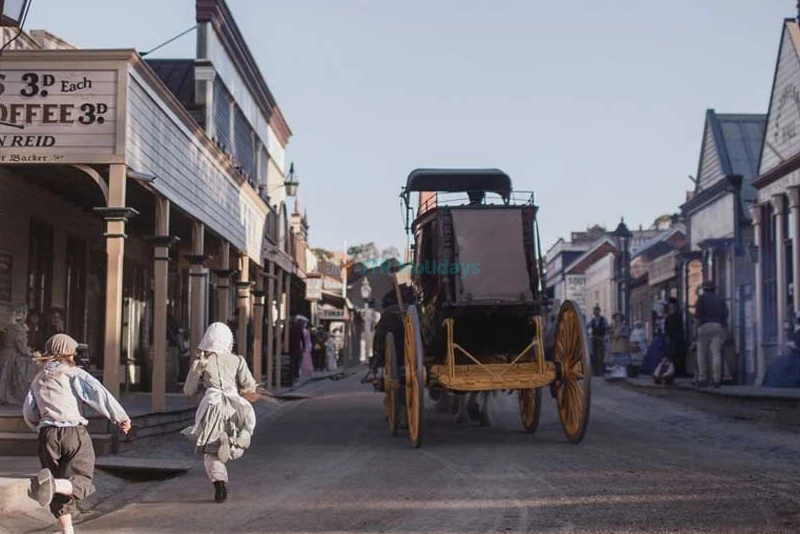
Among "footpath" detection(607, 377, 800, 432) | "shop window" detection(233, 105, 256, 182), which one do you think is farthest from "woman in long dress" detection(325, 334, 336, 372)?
"footpath" detection(607, 377, 800, 432)

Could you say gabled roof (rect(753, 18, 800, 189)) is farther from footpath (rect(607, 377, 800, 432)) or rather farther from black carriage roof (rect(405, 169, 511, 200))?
black carriage roof (rect(405, 169, 511, 200))

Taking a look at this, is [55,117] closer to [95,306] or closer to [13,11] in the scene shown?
[13,11]

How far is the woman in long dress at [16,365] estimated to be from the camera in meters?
14.1

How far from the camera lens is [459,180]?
1641 centimetres

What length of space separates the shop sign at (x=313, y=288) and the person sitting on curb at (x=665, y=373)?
17.4 meters

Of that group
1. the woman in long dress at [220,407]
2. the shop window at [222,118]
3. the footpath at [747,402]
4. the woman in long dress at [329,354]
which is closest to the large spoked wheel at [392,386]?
the woman in long dress at [220,407]

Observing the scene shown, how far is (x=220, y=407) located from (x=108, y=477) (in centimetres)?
215

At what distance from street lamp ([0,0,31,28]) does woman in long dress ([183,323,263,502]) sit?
10.5 feet

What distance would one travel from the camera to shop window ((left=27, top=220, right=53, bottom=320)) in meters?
17.2

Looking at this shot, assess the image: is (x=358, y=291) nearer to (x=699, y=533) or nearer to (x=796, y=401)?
(x=796, y=401)

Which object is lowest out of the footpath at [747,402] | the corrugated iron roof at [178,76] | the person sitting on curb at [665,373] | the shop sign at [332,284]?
the footpath at [747,402]

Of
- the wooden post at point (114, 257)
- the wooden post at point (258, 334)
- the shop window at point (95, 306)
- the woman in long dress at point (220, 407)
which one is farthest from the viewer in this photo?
the wooden post at point (258, 334)

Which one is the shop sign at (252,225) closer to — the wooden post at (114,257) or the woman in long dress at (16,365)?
the woman in long dress at (16,365)

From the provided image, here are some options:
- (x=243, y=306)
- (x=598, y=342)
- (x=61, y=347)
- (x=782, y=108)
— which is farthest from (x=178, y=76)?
(x=61, y=347)
